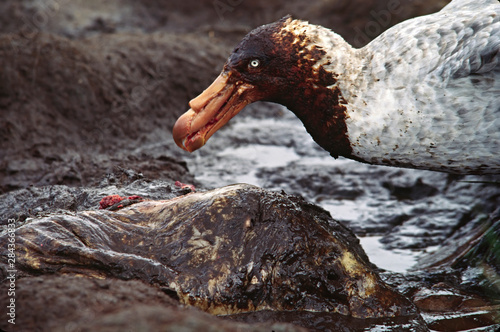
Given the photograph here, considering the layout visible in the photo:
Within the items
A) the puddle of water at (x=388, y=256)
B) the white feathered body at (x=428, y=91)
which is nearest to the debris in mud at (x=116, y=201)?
the white feathered body at (x=428, y=91)

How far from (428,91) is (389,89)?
22 centimetres

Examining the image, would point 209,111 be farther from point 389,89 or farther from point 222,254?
point 389,89

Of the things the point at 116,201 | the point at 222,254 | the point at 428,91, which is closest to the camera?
the point at 222,254

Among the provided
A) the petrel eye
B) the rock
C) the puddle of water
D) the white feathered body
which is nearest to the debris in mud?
the rock

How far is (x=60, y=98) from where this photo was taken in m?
6.25

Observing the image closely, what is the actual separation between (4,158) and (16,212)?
1.87 meters

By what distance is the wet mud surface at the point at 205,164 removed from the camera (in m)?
3.85

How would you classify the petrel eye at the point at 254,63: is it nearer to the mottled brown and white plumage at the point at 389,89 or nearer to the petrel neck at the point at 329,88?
the mottled brown and white plumage at the point at 389,89

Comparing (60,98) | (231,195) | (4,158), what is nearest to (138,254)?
(231,195)

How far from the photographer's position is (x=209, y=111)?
144 inches

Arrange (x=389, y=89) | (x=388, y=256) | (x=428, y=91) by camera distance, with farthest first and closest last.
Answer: (x=388, y=256)
(x=389, y=89)
(x=428, y=91)

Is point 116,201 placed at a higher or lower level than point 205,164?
lower

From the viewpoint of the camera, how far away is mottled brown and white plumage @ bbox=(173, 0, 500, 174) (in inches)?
129

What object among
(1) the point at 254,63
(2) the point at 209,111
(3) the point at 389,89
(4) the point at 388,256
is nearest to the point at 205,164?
(4) the point at 388,256
